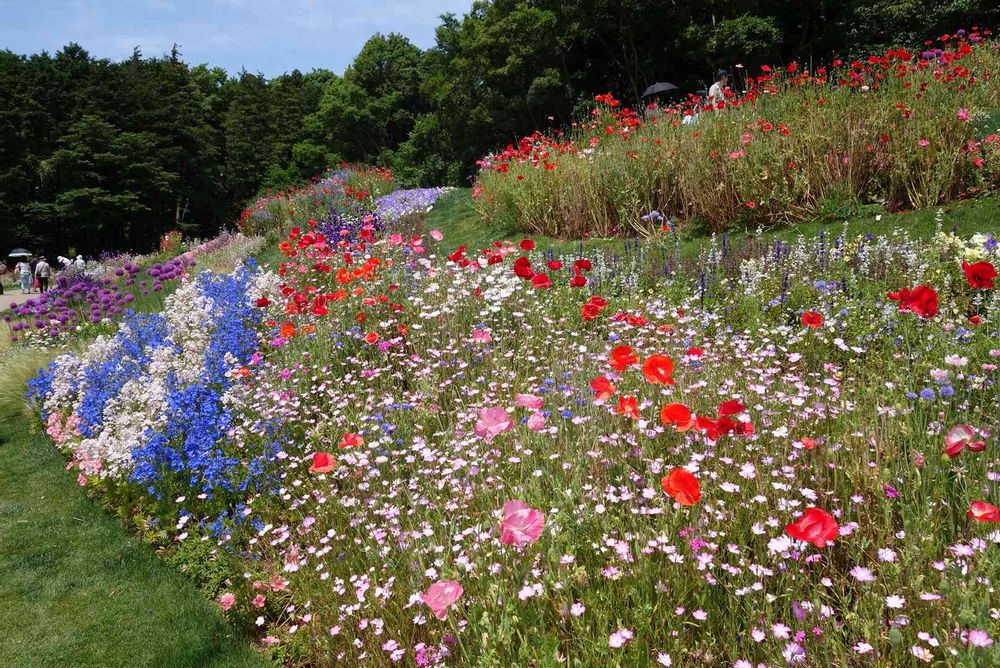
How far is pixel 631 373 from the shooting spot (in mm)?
3574

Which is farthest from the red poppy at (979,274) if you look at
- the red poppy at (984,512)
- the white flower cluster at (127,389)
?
the white flower cluster at (127,389)

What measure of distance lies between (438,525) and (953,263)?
166 inches

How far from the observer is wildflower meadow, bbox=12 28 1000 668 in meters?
2.04

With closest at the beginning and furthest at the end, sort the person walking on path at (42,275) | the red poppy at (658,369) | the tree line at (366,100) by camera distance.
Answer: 1. the red poppy at (658,369)
2. the person walking on path at (42,275)
3. the tree line at (366,100)

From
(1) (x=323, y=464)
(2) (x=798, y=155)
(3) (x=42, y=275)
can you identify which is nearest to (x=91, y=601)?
(1) (x=323, y=464)

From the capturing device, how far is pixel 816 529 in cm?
159

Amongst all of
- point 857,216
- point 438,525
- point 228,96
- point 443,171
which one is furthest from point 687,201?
point 228,96

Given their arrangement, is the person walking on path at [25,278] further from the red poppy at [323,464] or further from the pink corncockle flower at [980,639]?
the pink corncockle flower at [980,639]

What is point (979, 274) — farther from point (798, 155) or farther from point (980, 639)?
point (798, 155)

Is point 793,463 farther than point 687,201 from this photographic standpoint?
No

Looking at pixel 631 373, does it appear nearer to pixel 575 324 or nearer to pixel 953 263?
pixel 575 324

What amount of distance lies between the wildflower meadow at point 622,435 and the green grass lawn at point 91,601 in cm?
17

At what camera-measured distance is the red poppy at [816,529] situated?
1571 millimetres

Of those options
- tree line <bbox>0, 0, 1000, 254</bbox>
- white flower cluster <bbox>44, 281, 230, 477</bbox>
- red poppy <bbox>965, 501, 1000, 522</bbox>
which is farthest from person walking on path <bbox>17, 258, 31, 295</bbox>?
red poppy <bbox>965, 501, 1000, 522</bbox>
